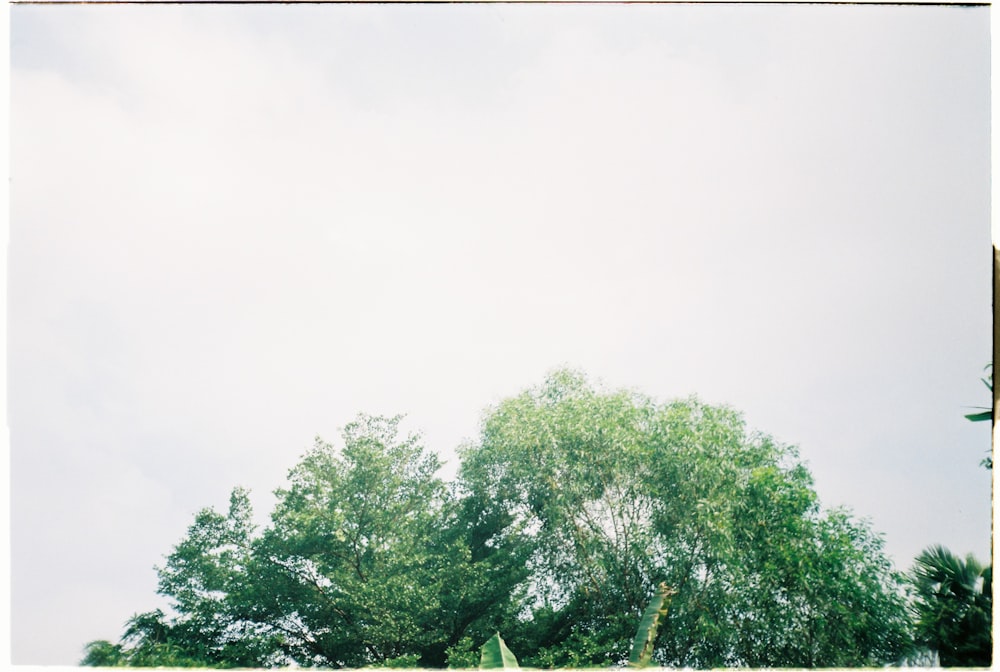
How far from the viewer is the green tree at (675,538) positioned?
4707 millimetres

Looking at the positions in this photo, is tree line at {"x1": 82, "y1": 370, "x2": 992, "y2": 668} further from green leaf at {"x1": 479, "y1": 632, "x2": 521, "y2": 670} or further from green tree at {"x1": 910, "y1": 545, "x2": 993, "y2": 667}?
green leaf at {"x1": 479, "y1": 632, "x2": 521, "y2": 670}

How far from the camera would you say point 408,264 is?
4.70 metres

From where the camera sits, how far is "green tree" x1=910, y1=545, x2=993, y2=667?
13.1 ft

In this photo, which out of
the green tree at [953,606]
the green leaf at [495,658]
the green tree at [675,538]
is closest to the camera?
the green tree at [953,606]

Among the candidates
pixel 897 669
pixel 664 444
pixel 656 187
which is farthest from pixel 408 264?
pixel 897 669

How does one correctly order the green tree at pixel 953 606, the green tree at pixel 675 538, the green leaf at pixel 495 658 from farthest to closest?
the green tree at pixel 675 538
the green leaf at pixel 495 658
the green tree at pixel 953 606

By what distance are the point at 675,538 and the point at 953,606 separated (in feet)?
4.86

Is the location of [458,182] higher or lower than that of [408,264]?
higher

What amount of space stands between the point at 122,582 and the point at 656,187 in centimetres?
367

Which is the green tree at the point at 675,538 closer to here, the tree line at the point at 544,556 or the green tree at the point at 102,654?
the tree line at the point at 544,556

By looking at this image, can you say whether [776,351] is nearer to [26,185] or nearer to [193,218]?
[193,218]

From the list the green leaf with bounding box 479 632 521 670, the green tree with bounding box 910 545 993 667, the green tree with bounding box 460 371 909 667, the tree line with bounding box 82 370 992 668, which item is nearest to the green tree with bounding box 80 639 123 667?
the tree line with bounding box 82 370 992 668

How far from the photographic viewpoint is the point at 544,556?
526 cm

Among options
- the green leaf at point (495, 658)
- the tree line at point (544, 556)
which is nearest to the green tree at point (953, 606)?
the tree line at point (544, 556)
